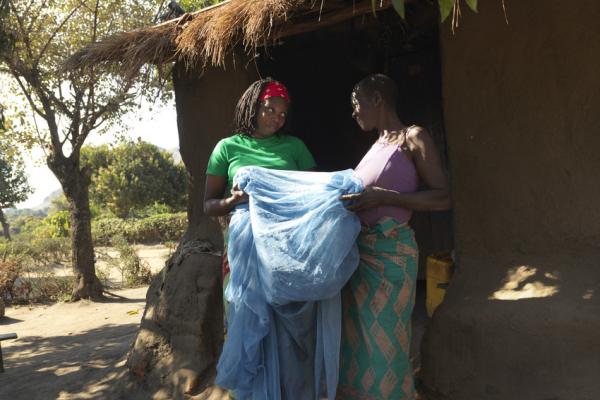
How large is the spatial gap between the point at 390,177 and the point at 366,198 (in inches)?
6.5

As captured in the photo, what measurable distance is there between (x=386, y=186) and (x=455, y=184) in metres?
0.89

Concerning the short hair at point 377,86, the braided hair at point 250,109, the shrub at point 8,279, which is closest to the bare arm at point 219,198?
the braided hair at point 250,109

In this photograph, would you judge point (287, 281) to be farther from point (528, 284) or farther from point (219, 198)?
point (528, 284)

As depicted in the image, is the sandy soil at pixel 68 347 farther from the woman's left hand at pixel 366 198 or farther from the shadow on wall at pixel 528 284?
the shadow on wall at pixel 528 284

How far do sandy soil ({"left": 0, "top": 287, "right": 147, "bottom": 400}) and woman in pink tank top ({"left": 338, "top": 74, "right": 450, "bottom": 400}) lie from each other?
97.1 inches

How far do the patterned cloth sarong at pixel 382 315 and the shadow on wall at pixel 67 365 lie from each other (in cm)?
244

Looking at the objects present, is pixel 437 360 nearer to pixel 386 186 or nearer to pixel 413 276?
pixel 413 276

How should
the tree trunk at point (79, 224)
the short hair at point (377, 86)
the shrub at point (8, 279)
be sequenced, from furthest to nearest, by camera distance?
1. the shrub at point (8, 279)
2. the tree trunk at point (79, 224)
3. the short hair at point (377, 86)

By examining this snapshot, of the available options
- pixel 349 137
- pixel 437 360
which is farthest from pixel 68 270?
pixel 437 360

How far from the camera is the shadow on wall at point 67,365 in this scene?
4602mm

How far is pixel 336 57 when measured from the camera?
542cm

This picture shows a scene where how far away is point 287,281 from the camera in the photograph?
2.53m

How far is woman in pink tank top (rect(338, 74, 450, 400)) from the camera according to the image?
8.35 feet

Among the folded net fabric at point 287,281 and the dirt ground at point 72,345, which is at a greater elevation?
the folded net fabric at point 287,281
